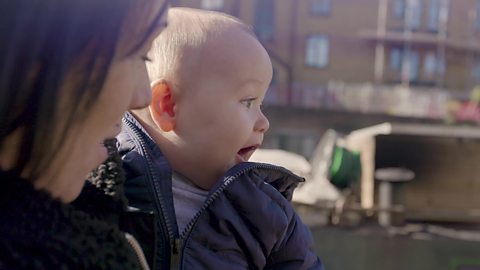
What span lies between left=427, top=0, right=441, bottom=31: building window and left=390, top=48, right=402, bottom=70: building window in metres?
1.45

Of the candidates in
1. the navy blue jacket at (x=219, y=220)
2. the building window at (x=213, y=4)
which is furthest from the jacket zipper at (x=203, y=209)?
the building window at (x=213, y=4)

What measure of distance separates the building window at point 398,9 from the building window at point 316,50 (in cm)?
254

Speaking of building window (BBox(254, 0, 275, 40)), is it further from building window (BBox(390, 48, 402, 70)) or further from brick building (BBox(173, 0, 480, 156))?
building window (BBox(390, 48, 402, 70))

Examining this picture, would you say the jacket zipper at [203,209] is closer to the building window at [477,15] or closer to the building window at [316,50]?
the building window at [316,50]

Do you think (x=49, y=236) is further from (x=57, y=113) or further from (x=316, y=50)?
(x=316, y=50)

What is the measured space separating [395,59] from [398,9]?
5.45 ft

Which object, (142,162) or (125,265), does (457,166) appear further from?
(125,265)

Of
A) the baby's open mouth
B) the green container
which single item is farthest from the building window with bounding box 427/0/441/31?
the baby's open mouth

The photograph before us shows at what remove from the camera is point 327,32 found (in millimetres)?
23531

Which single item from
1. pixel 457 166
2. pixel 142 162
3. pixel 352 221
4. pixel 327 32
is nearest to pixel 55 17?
pixel 142 162

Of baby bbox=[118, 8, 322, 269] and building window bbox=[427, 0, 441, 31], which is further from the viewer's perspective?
building window bbox=[427, 0, 441, 31]

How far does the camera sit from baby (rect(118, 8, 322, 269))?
102cm

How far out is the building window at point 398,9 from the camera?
23781 mm

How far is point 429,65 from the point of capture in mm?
24656
